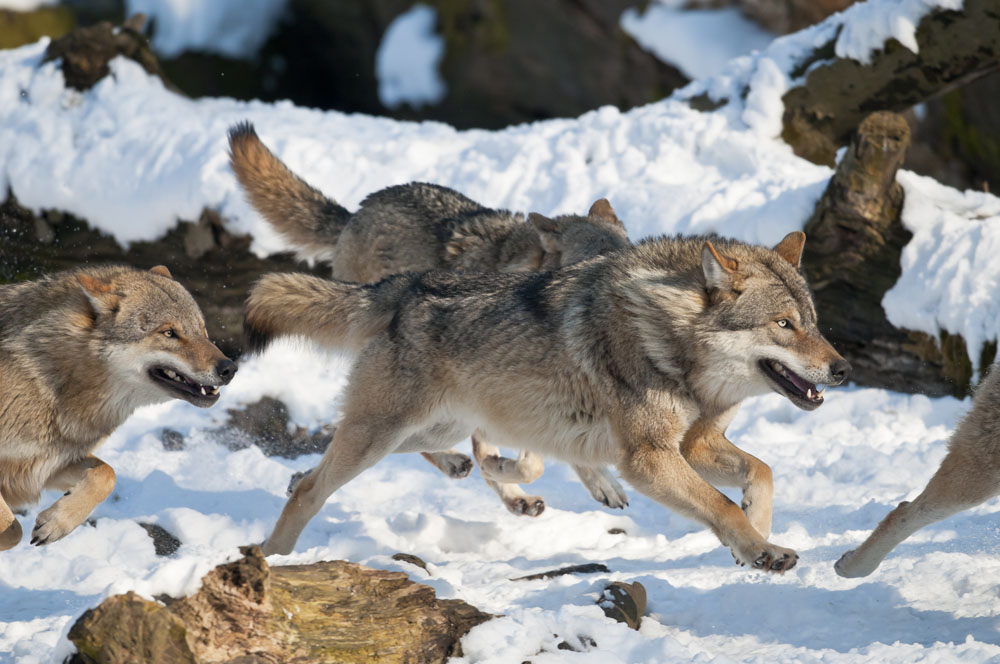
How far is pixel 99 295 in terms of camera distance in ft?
15.6

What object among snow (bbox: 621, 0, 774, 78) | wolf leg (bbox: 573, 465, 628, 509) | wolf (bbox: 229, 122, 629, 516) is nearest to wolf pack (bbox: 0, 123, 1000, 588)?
wolf leg (bbox: 573, 465, 628, 509)

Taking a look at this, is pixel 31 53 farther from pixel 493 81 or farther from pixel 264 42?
pixel 493 81

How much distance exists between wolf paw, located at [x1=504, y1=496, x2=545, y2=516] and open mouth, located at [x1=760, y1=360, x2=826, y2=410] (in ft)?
6.23

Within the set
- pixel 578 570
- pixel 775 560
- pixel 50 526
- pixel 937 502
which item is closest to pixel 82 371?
pixel 50 526

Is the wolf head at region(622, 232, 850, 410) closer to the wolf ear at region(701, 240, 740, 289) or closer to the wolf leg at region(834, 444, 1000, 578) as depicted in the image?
the wolf ear at region(701, 240, 740, 289)

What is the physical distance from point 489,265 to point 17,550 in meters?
3.52

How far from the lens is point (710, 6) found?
17031mm

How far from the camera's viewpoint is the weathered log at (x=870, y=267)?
7617 millimetres

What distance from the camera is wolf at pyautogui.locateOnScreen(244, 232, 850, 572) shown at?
181 inches

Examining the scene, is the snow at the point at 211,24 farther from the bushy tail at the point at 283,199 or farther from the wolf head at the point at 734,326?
the wolf head at the point at 734,326

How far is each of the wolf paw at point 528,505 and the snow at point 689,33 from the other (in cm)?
1245

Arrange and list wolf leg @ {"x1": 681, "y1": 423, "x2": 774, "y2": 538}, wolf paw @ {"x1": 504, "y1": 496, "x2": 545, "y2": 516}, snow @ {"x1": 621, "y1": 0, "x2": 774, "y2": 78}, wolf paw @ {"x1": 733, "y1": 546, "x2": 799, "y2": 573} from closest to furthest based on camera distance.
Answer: wolf paw @ {"x1": 733, "y1": 546, "x2": 799, "y2": 573}, wolf leg @ {"x1": 681, "y1": 423, "x2": 774, "y2": 538}, wolf paw @ {"x1": 504, "y1": 496, "x2": 545, "y2": 516}, snow @ {"x1": 621, "y1": 0, "x2": 774, "y2": 78}

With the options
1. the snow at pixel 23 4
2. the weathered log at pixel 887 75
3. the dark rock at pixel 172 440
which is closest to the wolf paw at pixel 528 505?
the dark rock at pixel 172 440

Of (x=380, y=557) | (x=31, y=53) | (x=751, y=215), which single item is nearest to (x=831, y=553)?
(x=380, y=557)
